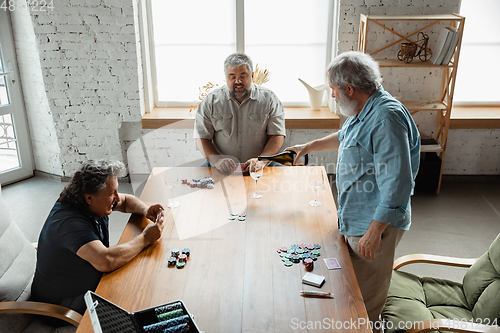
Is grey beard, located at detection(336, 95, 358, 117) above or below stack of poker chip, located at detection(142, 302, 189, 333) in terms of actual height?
above

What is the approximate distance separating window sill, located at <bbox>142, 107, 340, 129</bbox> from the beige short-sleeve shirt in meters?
0.95

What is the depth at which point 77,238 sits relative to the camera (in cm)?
192

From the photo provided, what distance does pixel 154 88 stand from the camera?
4.81 metres

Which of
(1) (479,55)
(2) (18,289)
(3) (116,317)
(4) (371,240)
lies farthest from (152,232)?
(1) (479,55)

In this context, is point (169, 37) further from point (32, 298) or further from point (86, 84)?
point (32, 298)

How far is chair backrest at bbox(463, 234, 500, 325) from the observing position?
201 cm

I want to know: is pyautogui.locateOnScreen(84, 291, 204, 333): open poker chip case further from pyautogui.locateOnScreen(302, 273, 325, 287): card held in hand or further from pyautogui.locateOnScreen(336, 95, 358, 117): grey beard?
pyautogui.locateOnScreen(336, 95, 358, 117): grey beard

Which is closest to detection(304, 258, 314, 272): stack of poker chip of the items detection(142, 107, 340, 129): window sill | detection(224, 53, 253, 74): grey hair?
detection(224, 53, 253, 74): grey hair

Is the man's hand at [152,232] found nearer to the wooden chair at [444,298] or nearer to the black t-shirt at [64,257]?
the black t-shirt at [64,257]

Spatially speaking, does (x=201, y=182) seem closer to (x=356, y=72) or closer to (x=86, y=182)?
(x=86, y=182)

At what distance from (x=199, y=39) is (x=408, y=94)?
7.52ft

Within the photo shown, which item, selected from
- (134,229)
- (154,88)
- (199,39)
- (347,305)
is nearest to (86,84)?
(154,88)

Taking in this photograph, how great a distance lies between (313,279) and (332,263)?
16 cm

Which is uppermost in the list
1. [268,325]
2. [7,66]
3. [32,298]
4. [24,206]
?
[7,66]
